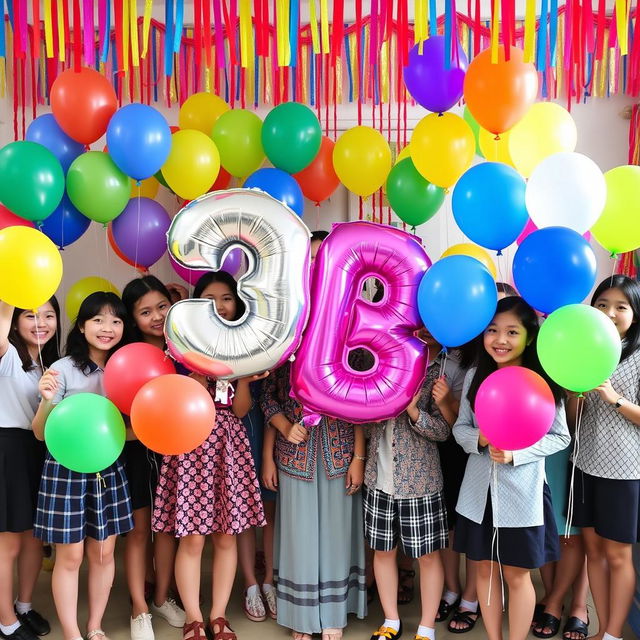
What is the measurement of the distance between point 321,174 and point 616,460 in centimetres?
146

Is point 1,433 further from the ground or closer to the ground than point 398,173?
closer to the ground

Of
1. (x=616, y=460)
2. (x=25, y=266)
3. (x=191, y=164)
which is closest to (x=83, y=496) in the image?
(x=25, y=266)

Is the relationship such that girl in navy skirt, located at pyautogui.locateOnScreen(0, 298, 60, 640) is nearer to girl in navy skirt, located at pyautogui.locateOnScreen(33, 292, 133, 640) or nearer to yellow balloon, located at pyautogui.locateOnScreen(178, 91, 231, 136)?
girl in navy skirt, located at pyautogui.locateOnScreen(33, 292, 133, 640)

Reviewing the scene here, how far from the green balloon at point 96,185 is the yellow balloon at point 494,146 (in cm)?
131

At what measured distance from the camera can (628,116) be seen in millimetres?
3264

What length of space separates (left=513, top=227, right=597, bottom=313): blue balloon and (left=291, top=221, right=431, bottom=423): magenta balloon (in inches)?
13.9

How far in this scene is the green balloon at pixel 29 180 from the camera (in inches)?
91.8

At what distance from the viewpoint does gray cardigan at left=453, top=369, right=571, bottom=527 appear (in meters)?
2.26

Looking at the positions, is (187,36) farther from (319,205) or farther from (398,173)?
(398,173)

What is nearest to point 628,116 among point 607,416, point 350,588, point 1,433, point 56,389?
point 607,416

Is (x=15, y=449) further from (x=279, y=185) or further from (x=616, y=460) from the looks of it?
(x=616, y=460)

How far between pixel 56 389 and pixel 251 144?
1110 millimetres

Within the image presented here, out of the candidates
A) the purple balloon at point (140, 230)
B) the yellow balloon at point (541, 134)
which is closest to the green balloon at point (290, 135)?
the purple balloon at point (140, 230)

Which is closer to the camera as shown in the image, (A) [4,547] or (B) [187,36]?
(A) [4,547]
